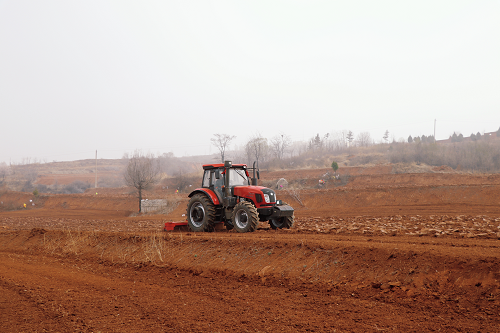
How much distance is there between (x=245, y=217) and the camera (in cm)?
1211

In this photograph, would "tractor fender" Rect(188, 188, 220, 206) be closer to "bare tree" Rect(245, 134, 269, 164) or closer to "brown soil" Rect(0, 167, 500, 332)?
"brown soil" Rect(0, 167, 500, 332)

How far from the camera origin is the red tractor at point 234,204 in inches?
478

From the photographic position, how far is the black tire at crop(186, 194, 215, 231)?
12781mm

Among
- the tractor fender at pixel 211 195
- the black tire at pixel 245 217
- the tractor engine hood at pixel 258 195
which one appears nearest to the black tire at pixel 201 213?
the tractor fender at pixel 211 195

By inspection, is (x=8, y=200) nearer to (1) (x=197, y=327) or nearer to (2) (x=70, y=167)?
(1) (x=197, y=327)

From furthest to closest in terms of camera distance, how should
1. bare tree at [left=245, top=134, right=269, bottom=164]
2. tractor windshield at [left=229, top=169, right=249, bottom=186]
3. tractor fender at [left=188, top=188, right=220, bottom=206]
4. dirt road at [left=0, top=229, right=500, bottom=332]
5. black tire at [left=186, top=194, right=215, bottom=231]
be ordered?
bare tree at [left=245, top=134, right=269, bottom=164] → tractor windshield at [left=229, top=169, right=249, bottom=186] → tractor fender at [left=188, top=188, right=220, bottom=206] → black tire at [left=186, top=194, right=215, bottom=231] → dirt road at [left=0, top=229, right=500, bottom=332]

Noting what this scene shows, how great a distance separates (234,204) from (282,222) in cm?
193

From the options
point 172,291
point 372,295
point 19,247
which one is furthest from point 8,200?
point 372,295

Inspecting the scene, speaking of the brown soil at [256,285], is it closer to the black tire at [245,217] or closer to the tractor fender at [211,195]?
the black tire at [245,217]

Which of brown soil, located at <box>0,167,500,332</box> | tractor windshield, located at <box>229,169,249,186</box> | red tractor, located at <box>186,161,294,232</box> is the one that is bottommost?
brown soil, located at <box>0,167,500,332</box>

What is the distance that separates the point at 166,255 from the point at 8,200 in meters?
46.9

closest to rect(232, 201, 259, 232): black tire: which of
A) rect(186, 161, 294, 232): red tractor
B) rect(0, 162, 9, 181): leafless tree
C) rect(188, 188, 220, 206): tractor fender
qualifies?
rect(186, 161, 294, 232): red tractor

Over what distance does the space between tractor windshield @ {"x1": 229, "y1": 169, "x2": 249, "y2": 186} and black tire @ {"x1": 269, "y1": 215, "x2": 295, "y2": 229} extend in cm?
173

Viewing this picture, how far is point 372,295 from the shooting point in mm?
5949
